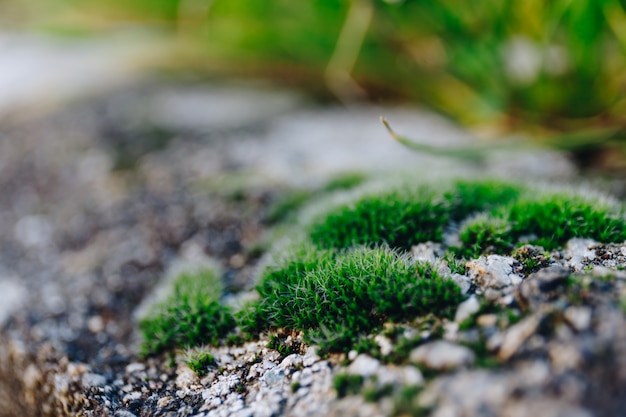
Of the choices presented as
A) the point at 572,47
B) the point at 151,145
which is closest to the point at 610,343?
the point at 572,47

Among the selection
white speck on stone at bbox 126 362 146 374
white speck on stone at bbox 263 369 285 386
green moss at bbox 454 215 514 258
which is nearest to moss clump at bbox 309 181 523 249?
green moss at bbox 454 215 514 258

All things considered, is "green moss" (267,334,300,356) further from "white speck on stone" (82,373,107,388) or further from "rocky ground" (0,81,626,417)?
"white speck on stone" (82,373,107,388)

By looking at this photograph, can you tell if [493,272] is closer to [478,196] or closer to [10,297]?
[478,196]

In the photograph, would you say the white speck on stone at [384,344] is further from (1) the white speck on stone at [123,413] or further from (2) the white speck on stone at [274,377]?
(1) the white speck on stone at [123,413]

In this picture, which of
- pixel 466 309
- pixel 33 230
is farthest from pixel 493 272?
pixel 33 230

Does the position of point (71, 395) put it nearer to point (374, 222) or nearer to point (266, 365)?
point (266, 365)

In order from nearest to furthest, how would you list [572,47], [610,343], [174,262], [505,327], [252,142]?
1. [610,343]
2. [505,327]
3. [174,262]
4. [572,47]
5. [252,142]

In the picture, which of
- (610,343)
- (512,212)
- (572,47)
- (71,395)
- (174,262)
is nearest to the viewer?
(610,343)
